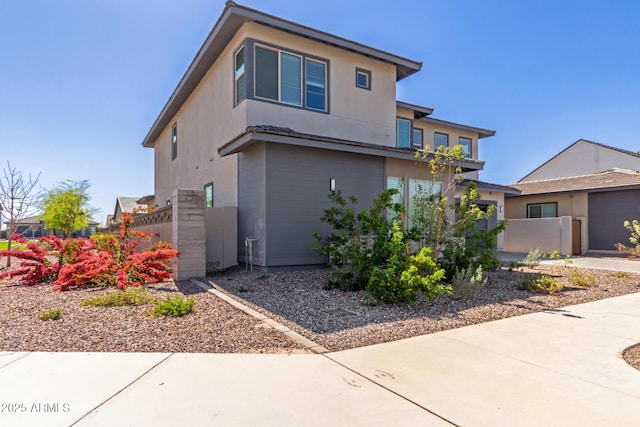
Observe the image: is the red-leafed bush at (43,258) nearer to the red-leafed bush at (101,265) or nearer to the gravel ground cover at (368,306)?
the red-leafed bush at (101,265)

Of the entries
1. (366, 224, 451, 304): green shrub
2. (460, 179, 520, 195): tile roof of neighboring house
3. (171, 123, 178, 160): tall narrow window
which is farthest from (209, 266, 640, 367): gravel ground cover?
(171, 123, 178, 160): tall narrow window

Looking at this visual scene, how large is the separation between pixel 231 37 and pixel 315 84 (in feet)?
9.41

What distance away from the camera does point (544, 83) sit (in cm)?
1772

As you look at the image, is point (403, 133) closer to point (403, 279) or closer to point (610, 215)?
point (610, 215)

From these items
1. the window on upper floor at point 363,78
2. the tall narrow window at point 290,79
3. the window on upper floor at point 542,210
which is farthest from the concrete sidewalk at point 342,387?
the window on upper floor at point 542,210

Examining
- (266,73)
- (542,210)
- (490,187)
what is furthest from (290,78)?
(542,210)

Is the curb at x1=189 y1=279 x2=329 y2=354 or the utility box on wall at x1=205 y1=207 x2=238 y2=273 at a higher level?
the utility box on wall at x1=205 y1=207 x2=238 y2=273

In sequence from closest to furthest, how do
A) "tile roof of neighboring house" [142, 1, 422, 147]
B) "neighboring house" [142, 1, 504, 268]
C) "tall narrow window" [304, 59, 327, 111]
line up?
"neighboring house" [142, 1, 504, 268]
"tile roof of neighboring house" [142, 1, 422, 147]
"tall narrow window" [304, 59, 327, 111]

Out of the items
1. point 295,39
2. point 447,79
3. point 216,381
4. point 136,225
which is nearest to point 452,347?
point 216,381

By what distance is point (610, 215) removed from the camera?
59.8ft

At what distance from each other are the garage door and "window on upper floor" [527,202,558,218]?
1.79 meters

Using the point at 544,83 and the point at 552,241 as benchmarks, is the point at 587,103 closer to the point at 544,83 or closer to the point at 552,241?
the point at 544,83

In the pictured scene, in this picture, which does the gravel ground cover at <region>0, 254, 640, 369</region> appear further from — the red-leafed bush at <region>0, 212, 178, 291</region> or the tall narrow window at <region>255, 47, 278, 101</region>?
the tall narrow window at <region>255, 47, 278, 101</region>

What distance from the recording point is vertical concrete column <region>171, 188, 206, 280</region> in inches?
354
